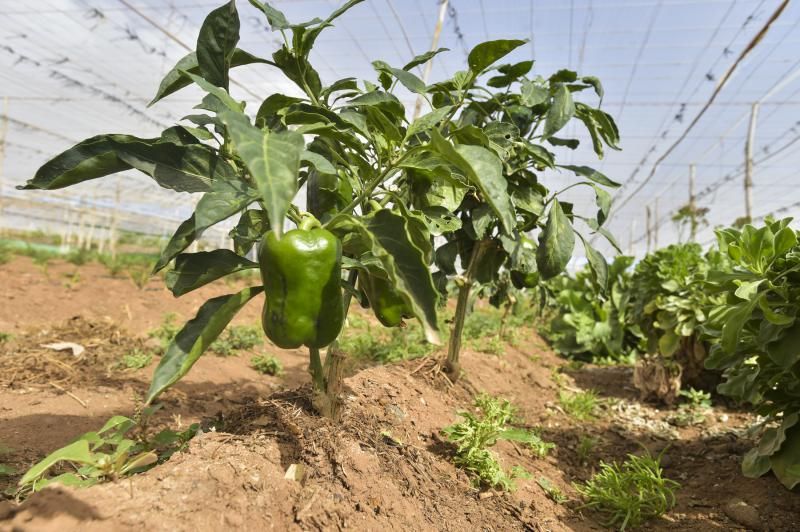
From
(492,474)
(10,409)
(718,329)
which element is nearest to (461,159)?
(492,474)

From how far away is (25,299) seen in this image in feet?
14.6

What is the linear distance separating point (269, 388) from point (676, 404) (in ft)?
9.13

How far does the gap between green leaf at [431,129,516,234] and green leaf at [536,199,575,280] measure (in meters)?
0.81

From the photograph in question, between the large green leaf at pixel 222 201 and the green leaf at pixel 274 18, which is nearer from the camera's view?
the large green leaf at pixel 222 201

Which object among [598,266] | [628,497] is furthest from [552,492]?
[598,266]

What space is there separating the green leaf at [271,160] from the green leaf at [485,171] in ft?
0.98

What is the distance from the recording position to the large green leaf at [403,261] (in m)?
1.01

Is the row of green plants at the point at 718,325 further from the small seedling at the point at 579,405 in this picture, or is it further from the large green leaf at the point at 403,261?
the large green leaf at the point at 403,261

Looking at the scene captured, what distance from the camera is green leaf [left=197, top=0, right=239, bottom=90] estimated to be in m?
1.19

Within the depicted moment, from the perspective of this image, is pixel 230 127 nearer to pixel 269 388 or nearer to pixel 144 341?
pixel 269 388

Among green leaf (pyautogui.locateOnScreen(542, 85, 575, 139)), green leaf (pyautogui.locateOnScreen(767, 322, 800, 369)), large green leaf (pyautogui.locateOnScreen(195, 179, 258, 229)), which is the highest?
green leaf (pyautogui.locateOnScreen(542, 85, 575, 139))

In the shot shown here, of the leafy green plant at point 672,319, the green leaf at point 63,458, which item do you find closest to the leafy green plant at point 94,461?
the green leaf at point 63,458

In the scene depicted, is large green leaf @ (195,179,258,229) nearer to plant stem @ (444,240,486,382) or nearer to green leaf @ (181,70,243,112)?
green leaf @ (181,70,243,112)

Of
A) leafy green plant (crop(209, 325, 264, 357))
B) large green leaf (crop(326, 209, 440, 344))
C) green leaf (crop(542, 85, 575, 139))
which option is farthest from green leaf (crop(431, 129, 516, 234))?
leafy green plant (crop(209, 325, 264, 357))
